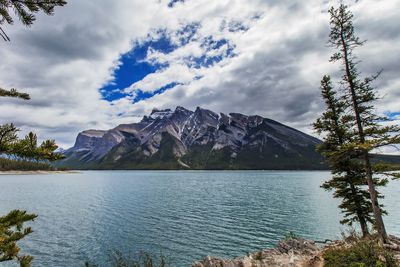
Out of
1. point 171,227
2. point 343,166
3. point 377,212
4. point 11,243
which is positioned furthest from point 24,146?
point 171,227

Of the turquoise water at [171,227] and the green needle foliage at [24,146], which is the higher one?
the green needle foliage at [24,146]

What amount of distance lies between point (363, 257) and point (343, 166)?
52.8ft

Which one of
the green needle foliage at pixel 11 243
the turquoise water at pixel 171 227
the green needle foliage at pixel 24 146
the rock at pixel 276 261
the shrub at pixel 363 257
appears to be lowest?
the turquoise water at pixel 171 227

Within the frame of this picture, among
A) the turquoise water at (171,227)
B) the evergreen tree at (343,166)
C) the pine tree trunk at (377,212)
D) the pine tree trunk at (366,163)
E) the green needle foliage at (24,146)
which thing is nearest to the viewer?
the green needle foliage at (24,146)

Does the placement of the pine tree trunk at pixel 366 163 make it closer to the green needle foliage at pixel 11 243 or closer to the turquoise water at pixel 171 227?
the turquoise water at pixel 171 227

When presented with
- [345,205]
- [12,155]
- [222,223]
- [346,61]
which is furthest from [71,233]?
[346,61]

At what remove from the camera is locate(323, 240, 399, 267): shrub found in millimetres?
13445

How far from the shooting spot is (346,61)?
24.7 m

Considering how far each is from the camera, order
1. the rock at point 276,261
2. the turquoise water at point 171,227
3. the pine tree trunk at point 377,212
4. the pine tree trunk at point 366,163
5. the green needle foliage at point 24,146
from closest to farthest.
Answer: the green needle foliage at point 24,146
the rock at point 276,261
the pine tree trunk at point 377,212
the pine tree trunk at point 366,163
the turquoise water at point 171,227

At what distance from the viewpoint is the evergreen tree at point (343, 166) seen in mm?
27078

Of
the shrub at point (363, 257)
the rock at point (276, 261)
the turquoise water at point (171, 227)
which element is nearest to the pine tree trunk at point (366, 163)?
the rock at point (276, 261)

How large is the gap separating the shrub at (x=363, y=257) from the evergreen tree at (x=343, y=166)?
12.6 m

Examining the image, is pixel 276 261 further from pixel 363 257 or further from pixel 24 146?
pixel 24 146

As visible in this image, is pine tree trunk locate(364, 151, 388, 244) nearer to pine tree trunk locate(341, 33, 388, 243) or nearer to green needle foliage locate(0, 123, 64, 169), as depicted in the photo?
pine tree trunk locate(341, 33, 388, 243)
